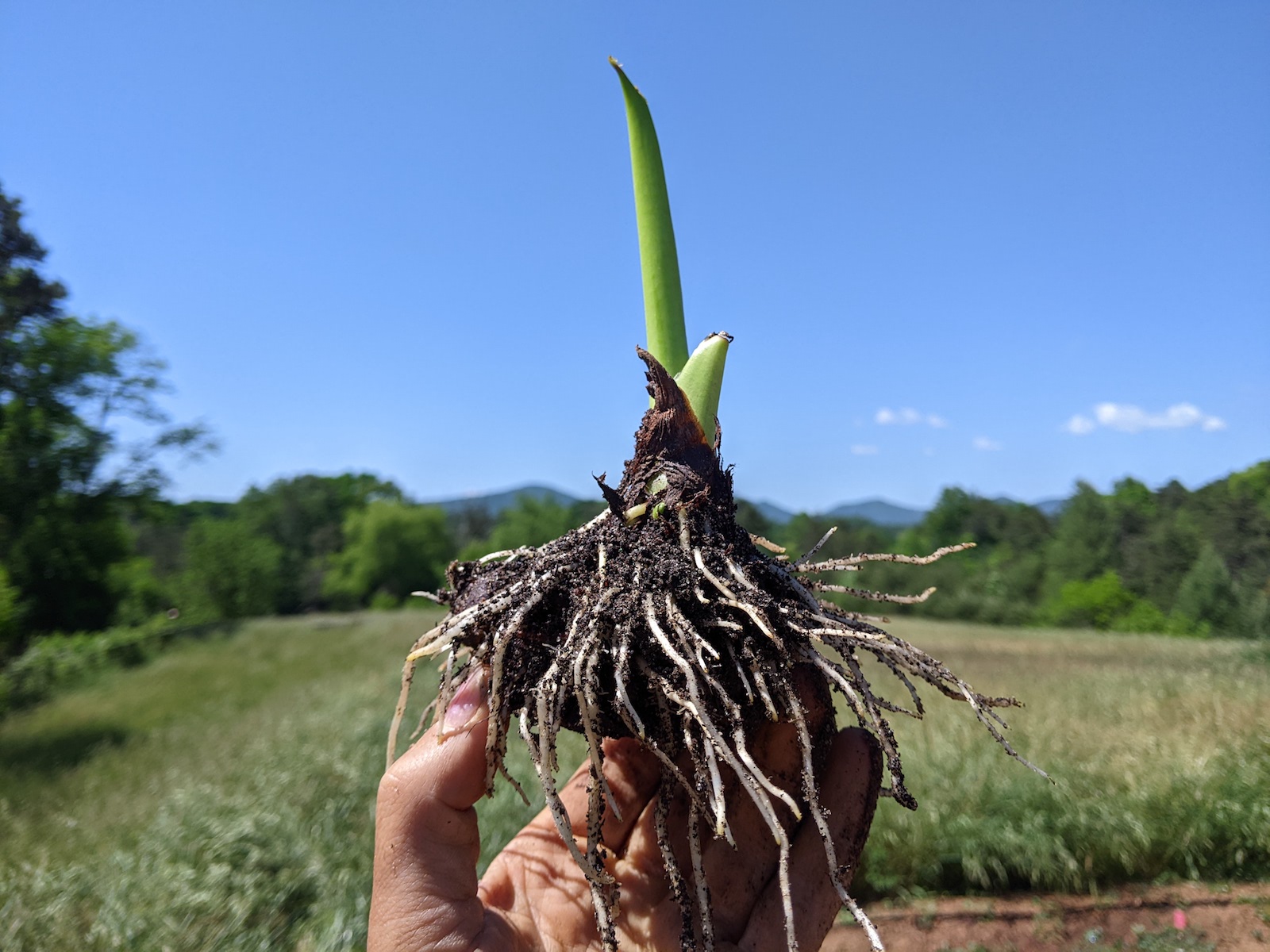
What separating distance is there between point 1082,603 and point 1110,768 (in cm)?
2614

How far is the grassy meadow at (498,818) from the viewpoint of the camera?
311cm

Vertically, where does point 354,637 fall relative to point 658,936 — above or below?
below

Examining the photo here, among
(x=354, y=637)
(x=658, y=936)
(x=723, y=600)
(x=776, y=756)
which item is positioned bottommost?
(x=354, y=637)

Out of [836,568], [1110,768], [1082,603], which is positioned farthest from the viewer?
[1082,603]

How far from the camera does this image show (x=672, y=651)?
4.50ft

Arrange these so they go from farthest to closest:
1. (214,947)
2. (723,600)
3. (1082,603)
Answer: (1082,603) → (214,947) → (723,600)

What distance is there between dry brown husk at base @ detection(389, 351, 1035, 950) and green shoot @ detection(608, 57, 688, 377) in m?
0.21

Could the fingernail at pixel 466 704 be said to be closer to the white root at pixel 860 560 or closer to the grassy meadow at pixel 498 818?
the white root at pixel 860 560

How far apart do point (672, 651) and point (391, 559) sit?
45.2m

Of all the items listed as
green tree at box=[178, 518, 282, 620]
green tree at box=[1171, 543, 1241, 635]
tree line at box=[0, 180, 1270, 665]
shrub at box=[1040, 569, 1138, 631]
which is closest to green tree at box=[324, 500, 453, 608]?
tree line at box=[0, 180, 1270, 665]

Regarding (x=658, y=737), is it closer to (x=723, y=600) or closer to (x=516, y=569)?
(x=723, y=600)

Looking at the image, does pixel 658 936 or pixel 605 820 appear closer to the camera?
pixel 658 936

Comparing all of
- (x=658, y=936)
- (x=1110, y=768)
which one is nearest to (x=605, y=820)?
(x=658, y=936)

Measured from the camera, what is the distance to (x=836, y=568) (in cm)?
168
